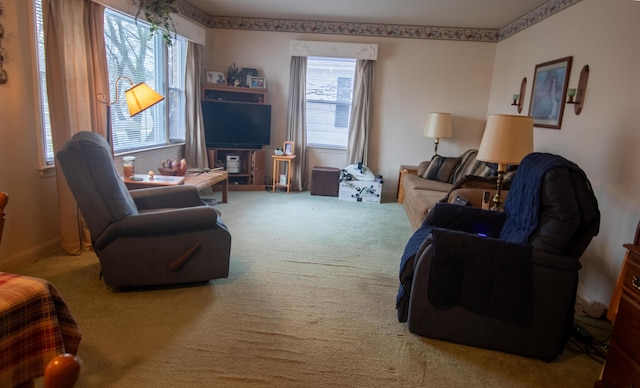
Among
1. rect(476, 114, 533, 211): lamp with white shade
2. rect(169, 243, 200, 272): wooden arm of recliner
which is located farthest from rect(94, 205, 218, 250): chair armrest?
rect(476, 114, 533, 211): lamp with white shade

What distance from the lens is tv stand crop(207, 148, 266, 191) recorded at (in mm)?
5914

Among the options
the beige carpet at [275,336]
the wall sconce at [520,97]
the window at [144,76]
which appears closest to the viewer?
the beige carpet at [275,336]

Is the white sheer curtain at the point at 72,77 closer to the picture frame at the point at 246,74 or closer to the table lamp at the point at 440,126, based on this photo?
the picture frame at the point at 246,74

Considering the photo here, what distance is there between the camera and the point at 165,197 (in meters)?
3.16

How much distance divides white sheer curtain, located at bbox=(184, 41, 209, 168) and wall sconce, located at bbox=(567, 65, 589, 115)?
172 inches

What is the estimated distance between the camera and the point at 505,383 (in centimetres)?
198

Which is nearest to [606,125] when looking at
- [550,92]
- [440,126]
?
[550,92]

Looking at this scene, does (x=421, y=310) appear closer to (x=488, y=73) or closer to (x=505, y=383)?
(x=505, y=383)

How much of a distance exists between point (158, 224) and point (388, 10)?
3911 millimetres

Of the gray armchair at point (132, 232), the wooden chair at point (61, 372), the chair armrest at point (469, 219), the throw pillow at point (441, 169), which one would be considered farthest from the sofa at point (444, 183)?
the wooden chair at point (61, 372)

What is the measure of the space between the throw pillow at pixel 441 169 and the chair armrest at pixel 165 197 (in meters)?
3.15

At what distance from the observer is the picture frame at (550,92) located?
3.62 metres

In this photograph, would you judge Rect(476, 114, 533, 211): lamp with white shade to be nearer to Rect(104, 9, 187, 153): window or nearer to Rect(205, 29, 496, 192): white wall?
Rect(205, 29, 496, 192): white wall

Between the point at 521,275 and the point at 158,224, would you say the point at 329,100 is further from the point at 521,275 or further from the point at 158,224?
the point at 521,275
